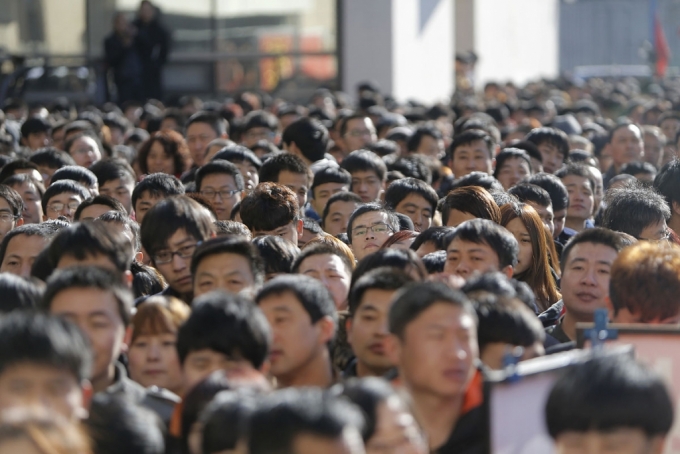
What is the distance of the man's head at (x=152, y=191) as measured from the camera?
7.63 m

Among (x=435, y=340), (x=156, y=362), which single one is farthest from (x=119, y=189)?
(x=435, y=340)

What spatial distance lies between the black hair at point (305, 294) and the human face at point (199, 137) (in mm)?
6796

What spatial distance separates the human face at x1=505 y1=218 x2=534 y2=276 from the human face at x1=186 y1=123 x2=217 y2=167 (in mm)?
5058

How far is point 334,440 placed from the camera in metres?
2.96

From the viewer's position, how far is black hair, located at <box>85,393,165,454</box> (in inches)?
131

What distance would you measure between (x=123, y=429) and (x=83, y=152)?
23.1 ft

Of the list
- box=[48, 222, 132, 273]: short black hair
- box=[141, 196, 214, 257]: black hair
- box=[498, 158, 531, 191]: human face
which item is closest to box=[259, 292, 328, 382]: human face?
box=[48, 222, 132, 273]: short black hair

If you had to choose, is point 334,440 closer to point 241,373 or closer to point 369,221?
point 241,373

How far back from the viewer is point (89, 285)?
4.27 m

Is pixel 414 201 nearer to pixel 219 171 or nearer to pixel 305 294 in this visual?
pixel 219 171

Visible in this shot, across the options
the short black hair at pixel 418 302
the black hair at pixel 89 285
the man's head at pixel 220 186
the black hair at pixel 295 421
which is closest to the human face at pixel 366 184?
the man's head at pixel 220 186

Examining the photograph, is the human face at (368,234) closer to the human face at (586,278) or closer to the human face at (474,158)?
the human face at (586,278)

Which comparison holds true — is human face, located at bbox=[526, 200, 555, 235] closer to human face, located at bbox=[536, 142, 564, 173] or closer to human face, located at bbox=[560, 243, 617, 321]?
human face, located at bbox=[560, 243, 617, 321]

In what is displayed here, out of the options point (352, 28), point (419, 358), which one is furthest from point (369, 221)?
point (352, 28)
